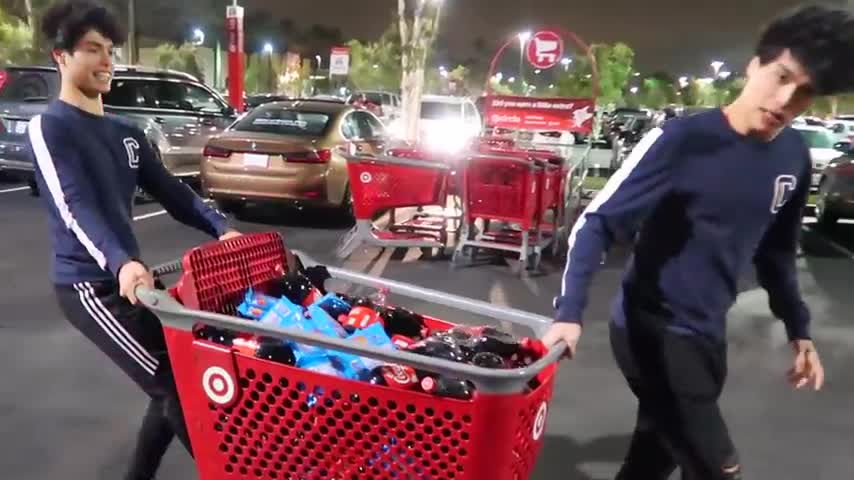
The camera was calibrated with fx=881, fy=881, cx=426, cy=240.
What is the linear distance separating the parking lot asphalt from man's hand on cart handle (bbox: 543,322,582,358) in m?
2.08

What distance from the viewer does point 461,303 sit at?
266 centimetres

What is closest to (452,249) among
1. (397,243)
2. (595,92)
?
(397,243)

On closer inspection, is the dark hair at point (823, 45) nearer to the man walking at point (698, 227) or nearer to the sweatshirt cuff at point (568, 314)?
the man walking at point (698, 227)

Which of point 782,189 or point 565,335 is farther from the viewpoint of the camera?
point 782,189

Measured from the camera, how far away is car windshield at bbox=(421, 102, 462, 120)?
22.1m

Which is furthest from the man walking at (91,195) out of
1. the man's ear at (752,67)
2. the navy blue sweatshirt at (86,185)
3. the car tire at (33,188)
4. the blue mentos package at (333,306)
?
the car tire at (33,188)

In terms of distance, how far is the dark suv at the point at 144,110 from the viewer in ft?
39.7

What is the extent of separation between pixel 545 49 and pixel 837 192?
465cm

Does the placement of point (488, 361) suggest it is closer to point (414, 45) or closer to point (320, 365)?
point (320, 365)

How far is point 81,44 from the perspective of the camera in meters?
2.86

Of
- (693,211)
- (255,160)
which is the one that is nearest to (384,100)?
(255,160)

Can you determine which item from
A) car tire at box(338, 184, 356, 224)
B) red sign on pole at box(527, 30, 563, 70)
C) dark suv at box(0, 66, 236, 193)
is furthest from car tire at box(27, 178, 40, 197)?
red sign on pole at box(527, 30, 563, 70)

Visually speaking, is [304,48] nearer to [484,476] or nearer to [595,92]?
[595,92]

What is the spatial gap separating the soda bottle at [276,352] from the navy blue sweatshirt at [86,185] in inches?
27.8
